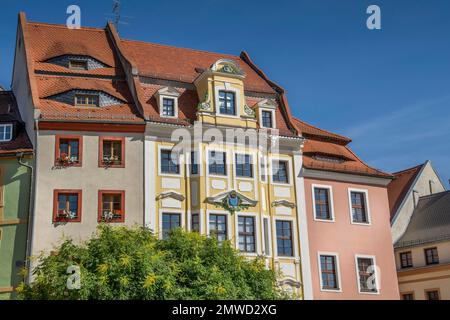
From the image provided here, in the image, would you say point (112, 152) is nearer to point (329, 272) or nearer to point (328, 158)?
point (328, 158)

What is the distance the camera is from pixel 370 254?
38125 millimetres

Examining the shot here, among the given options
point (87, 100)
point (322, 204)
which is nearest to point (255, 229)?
point (322, 204)

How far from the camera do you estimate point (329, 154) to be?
39312mm

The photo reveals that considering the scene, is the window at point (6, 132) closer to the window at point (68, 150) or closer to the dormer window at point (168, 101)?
the window at point (68, 150)

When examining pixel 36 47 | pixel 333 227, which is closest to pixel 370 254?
pixel 333 227

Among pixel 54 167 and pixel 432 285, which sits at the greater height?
pixel 54 167

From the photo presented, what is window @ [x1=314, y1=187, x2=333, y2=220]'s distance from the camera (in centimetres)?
3756

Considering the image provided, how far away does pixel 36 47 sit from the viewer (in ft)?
126

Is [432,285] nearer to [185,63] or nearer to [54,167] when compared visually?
[185,63]

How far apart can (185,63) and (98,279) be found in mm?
18816
